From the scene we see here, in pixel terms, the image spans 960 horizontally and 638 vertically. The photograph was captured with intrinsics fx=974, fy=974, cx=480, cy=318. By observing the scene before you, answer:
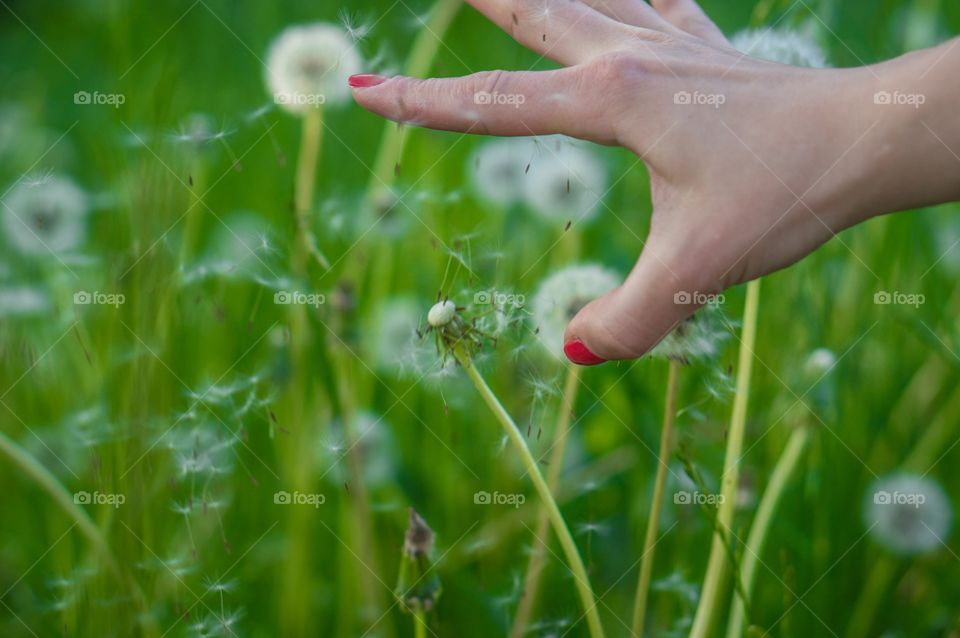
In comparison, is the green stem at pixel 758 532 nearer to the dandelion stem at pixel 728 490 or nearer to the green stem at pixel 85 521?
the dandelion stem at pixel 728 490

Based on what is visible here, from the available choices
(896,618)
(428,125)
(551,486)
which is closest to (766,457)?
(896,618)

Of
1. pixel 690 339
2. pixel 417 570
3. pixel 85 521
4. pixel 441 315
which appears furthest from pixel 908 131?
pixel 85 521

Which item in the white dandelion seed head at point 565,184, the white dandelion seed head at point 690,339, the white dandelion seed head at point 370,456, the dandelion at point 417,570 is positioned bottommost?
the dandelion at point 417,570

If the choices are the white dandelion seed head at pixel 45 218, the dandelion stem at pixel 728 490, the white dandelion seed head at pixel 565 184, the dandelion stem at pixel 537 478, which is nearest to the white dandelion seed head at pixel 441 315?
the dandelion stem at pixel 537 478

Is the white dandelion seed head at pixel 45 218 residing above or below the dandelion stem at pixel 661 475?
above

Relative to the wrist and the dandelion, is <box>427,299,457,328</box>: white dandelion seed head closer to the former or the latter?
the dandelion

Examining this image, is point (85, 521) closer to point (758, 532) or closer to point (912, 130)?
point (758, 532)

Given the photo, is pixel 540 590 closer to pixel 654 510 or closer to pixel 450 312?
pixel 654 510

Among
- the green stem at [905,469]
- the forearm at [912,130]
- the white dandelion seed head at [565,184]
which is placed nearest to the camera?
the forearm at [912,130]
